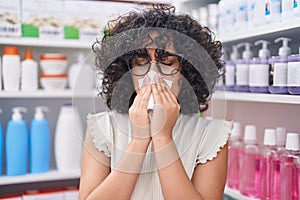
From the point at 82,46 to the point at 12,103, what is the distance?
371 mm

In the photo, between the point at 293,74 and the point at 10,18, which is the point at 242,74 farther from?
the point at 10,18

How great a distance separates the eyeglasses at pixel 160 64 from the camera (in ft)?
2.71

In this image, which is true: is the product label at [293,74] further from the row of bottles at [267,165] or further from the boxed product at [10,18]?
the boxed product at [10,18]

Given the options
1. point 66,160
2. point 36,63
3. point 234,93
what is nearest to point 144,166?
point 234,93

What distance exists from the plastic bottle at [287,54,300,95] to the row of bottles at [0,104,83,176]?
2.42ft

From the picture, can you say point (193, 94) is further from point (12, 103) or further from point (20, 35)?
point (12, 103)

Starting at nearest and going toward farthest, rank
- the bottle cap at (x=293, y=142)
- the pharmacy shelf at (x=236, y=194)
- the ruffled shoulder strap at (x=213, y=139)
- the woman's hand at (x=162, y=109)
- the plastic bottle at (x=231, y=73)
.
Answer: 1. the woman's hand at (x=162, y=109)
2. the ruffled shoulder strap at (x=213, y=139)
3. the bottle cap at (x=293, y=142)
4. the pharmacy shelf at (x=236, y=194)
5. the plastic bottle at (x=231, y=73)

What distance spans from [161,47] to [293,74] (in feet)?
1.28

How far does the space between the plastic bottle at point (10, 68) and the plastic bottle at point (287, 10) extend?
37.4 inches

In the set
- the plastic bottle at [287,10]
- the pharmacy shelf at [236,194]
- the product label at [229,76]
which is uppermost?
the plastic bottle at [287,10]

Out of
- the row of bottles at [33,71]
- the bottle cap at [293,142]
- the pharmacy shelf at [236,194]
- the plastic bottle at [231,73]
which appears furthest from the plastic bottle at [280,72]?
the row of bottles at [33,71]

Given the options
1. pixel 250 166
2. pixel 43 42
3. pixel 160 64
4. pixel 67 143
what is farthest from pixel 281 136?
pixel 43 42

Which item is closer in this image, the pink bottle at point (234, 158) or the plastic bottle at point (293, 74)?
the plastic bottle at point (293, 74)

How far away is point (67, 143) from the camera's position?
1511 mm
